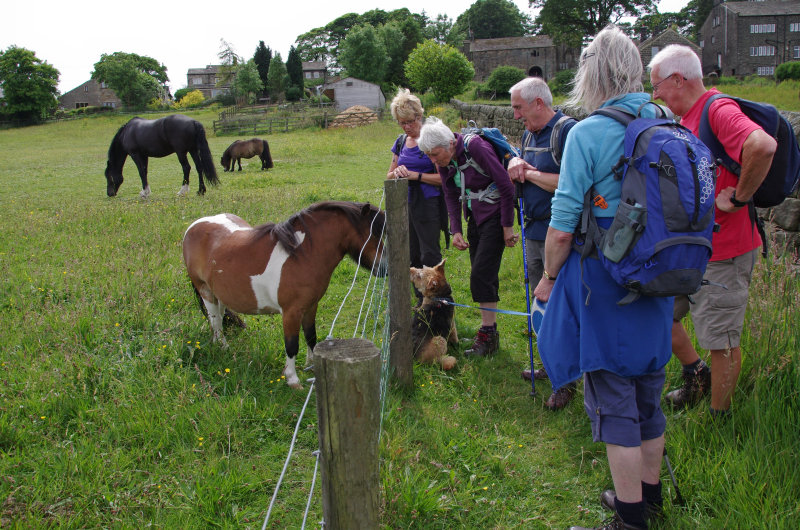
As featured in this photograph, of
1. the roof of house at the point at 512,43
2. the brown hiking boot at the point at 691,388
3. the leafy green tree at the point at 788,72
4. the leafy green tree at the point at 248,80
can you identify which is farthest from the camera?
the roof of house at the point at 512,43

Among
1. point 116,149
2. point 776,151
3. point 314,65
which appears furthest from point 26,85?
point 776,151

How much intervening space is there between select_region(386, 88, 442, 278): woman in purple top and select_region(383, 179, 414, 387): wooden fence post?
1.15 meters

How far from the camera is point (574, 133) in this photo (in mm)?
2059

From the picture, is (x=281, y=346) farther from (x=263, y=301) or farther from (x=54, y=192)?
(x=54, y=192)

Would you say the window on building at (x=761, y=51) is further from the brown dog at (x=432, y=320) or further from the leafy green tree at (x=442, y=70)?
the brown dog at (x=432, y=320)

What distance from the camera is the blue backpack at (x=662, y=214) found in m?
1.82

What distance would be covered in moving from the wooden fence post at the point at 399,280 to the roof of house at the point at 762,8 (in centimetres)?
6528

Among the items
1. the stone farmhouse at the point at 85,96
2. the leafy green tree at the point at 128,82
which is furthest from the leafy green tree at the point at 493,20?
the stone farmhouse at the point at 85,96

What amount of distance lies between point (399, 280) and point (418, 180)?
5.00ft

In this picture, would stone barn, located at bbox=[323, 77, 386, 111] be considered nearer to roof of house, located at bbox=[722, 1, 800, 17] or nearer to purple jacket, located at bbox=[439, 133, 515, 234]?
roof of house, located at bbox=[722, 1, 800, 17]

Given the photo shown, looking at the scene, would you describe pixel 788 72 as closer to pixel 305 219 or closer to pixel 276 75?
pixel 305 219

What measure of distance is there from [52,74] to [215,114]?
25809 mm

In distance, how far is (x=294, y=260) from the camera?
12.5 ft

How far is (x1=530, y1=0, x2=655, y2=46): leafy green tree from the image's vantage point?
189ft
